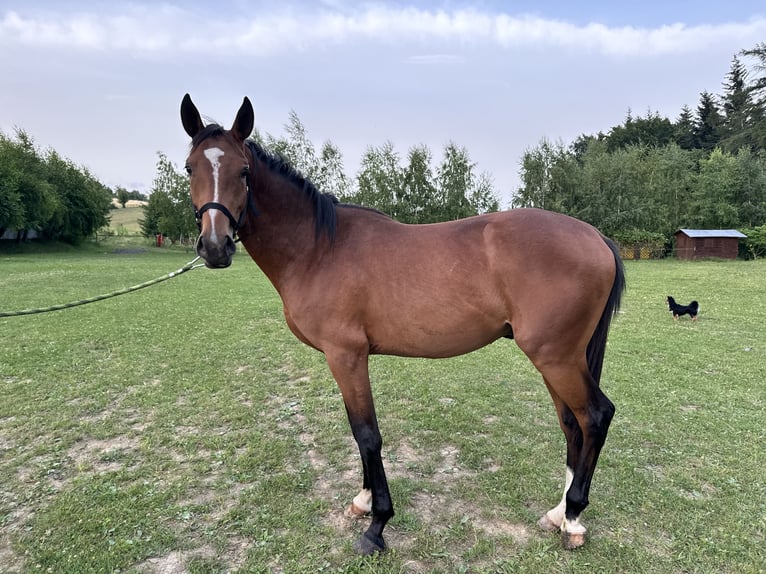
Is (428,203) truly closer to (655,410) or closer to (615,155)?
(615,155)

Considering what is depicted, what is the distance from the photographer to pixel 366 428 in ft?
7.70

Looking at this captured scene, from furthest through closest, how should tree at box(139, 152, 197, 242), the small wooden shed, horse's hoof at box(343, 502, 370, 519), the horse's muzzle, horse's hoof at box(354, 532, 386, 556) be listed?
tree at box(139, 152, 197, 242) → the small wooden shed → horse's hoof at box(343, 502, 370, 519) → horse's hoof at box(354, 532, 386, 556) → the horse's muzzle

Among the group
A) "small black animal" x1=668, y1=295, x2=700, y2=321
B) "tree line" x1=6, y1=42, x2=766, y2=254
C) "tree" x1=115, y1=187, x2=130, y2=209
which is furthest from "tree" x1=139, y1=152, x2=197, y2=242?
"tree" x1=115, y1=187, x2=130, y2=209

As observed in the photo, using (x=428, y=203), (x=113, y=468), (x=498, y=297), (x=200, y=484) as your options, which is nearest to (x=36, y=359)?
(x=113, y=468)

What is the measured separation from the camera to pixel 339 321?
2.30m

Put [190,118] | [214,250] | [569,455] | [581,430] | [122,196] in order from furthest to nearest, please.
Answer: [122,196]
[569,455]
[581,430]
[190,118]
[214,250]

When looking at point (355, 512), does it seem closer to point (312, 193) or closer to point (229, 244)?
point (229, 244)

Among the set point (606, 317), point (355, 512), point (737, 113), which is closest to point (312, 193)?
point (606, 317)

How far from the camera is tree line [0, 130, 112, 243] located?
24.7 m

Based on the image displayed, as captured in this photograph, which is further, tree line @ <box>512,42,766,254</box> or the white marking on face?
tree line @ <box>512,42,766,254</box>

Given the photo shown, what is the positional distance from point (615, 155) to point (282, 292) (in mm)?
33202

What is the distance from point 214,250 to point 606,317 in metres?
2.18

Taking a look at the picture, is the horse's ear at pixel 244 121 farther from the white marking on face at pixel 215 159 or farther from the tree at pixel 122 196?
the tree at pixel 122 196

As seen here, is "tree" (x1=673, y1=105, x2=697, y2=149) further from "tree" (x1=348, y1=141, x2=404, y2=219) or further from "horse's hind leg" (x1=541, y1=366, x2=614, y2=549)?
"horse's hind leg" (x1=541, y1=366, x2=614, y2=549)
